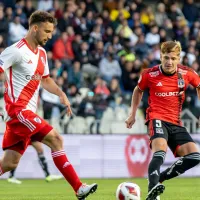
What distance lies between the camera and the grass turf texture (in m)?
10.8

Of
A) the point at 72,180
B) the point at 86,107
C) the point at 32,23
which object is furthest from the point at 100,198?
the point at 86,107

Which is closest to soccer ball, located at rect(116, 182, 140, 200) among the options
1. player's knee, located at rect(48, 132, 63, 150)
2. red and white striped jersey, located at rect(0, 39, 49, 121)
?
player's knee, located at rect(48, 132, 63, 150)

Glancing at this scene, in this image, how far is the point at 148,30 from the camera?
22547mm

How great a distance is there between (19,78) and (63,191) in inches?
152

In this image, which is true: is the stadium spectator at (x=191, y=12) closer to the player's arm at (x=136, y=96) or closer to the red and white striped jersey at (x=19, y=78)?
the player's arm at (x=136, y=96)

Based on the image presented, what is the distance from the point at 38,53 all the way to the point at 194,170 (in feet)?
28.9

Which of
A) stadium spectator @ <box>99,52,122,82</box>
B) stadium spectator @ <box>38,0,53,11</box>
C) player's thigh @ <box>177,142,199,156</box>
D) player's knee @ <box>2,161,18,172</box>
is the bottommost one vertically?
player's knee @ <box>2,161,18,172</box>

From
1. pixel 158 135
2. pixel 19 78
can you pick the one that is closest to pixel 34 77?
pixel 19 78

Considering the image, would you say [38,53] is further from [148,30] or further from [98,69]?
[148,30]

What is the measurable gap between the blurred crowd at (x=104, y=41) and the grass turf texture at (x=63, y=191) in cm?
255

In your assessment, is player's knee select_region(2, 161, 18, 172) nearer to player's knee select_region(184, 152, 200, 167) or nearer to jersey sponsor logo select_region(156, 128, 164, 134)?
jersey sponsor logo select_region(156, 128, 164, 134)

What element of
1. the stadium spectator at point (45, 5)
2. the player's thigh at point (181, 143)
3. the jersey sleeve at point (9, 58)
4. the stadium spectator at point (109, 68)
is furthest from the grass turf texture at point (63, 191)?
the stadium spectator at point (45, 5)

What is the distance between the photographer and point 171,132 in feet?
31.3

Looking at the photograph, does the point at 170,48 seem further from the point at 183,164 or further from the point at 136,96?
the point at 183,164
